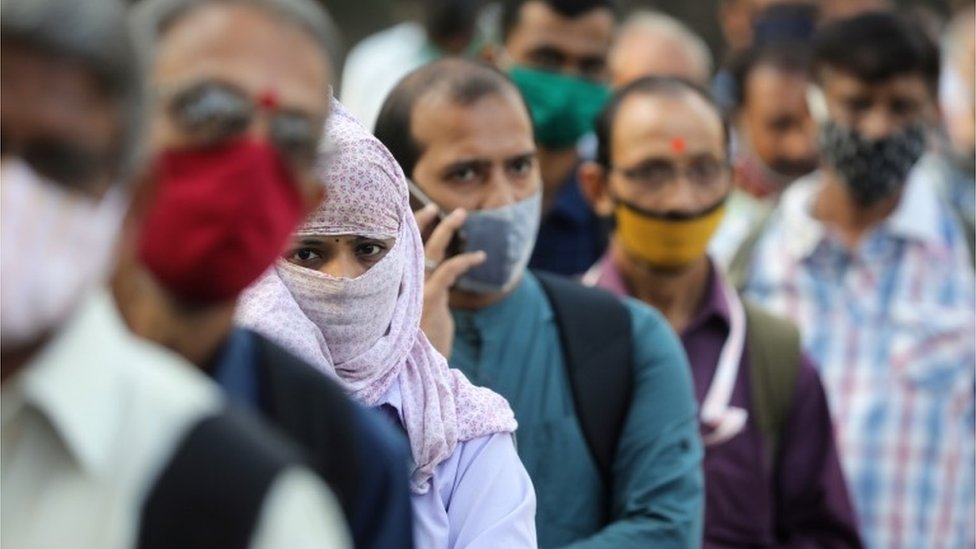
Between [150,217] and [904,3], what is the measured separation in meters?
14.9

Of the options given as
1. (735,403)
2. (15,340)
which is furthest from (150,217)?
(735,403)

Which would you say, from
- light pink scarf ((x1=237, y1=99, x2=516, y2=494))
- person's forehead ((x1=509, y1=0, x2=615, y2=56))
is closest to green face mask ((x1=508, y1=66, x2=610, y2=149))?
person's forehead ((x1=509, y1=0, x2=615, y2=56))

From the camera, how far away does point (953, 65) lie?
1120 centimetres

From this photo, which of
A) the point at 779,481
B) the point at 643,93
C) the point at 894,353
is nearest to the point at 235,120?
the point at 779,481

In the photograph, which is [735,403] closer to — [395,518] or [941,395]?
[941,395]

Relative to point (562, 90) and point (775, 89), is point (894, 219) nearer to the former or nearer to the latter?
point (562, 90)

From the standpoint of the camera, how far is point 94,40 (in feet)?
7.25

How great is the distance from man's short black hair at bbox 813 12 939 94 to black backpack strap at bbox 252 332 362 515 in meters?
4.74

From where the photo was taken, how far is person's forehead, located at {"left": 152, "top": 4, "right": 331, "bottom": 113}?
2.83 metres

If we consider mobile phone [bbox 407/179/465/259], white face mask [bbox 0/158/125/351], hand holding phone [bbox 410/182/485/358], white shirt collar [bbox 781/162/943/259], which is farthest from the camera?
white shirt collar [bbox 781/162/943/259]

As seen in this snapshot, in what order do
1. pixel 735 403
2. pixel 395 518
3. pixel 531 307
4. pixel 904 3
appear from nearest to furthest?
pixel 395 518 < pixel 531 307 < pixel 735 403 < pixel 904 3

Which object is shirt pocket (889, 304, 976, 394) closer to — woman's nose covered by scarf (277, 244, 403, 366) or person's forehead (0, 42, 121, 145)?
woman's nose covered by scarf (277, 244, 403, 366)

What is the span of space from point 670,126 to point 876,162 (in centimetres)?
139

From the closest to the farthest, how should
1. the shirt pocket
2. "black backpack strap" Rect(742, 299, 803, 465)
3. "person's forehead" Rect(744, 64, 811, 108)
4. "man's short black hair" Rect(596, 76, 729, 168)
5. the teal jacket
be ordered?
the teal jacket
"black backpack strap" Rect(742, 299, 803, 465)
"man's short black hair" Rect(596, 76, 729, 168)
the shirt pocket
"person's forehead" Rect(744, 64, 811, 108)
